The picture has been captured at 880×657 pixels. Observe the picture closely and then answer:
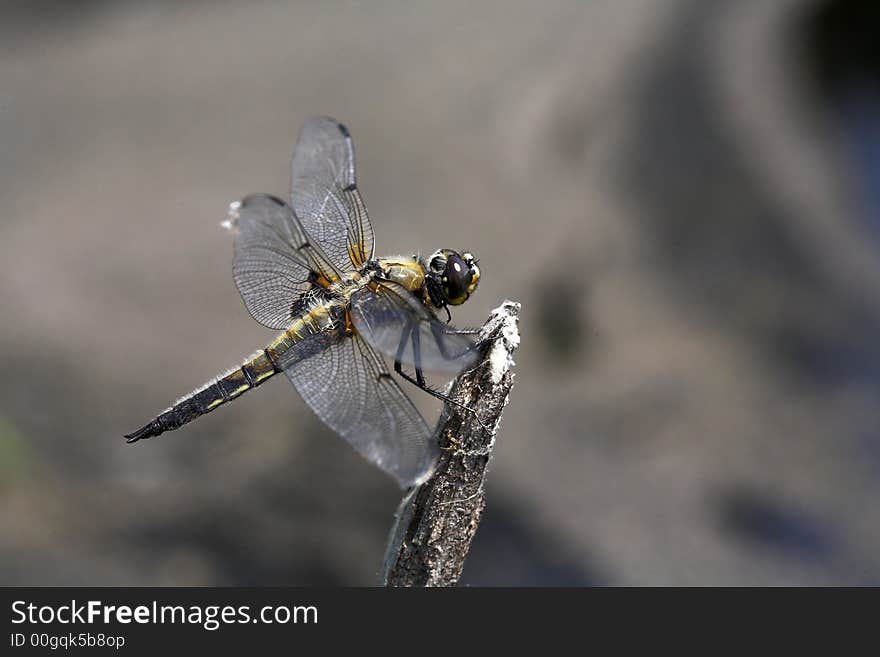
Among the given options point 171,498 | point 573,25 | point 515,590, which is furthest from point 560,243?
point 515,590

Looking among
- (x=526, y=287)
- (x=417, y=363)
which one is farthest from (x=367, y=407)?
(x=526, y=287)

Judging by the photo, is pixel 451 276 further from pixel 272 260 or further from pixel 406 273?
pixel 272 260

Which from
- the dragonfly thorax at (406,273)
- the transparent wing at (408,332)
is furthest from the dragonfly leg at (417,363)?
the dragonfly thorax at (406,273)

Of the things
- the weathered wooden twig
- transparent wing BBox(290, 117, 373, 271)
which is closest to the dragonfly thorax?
transparent wing BBox(290, 117, 373, 271)

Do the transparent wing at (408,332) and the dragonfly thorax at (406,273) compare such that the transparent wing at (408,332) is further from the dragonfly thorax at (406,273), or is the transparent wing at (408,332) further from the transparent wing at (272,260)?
the transparent wing at (272,260)

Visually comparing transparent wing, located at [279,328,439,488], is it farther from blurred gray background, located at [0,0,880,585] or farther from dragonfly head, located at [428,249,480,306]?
blurred gray background, located at [0,0,880,585]

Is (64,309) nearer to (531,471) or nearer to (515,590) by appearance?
(531,471)
